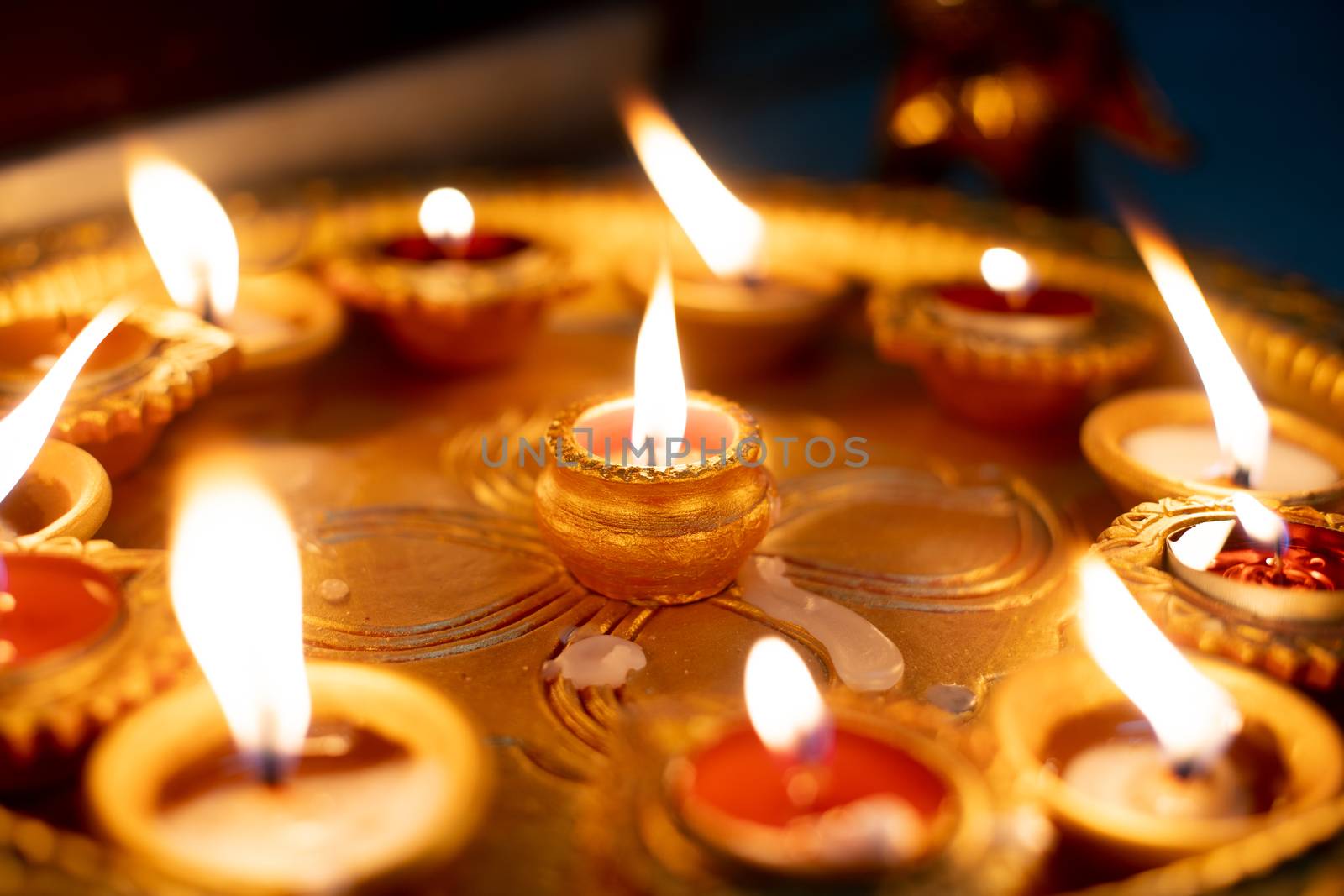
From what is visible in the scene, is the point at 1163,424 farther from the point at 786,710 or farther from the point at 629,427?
the point at 786,710

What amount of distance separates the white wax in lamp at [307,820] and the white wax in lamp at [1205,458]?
2.23ft

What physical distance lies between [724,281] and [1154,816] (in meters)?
0.90

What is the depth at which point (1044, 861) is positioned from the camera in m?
0.74

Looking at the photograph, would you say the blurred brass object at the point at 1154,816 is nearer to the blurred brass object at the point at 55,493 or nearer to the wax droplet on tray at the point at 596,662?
the wax droplet on tray at the point at 596,662

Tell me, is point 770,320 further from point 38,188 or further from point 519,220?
point 38,188

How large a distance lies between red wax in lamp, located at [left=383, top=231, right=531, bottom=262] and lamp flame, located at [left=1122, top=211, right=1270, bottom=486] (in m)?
0.69

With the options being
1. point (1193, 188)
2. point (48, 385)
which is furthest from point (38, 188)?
point (1193, 188)

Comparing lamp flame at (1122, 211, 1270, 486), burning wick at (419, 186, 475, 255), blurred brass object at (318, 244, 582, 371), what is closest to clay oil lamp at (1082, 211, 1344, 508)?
lamp flame at (1122, 211, 1270, 486)

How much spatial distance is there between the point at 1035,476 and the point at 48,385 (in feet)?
2.90

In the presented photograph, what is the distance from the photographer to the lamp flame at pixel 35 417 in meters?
0.92

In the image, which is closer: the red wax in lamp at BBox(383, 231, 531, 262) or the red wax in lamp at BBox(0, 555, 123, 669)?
the red wax in lamp at BBox(0, 555, 123, 669)

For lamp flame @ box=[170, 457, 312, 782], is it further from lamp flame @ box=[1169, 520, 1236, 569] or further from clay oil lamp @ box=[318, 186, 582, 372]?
lamp flame @ box=[1169, 520, 1236, 569]

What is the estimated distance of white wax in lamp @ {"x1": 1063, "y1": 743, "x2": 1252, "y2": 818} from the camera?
718 millimetres

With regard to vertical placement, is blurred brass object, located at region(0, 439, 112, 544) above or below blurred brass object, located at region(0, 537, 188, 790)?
above
